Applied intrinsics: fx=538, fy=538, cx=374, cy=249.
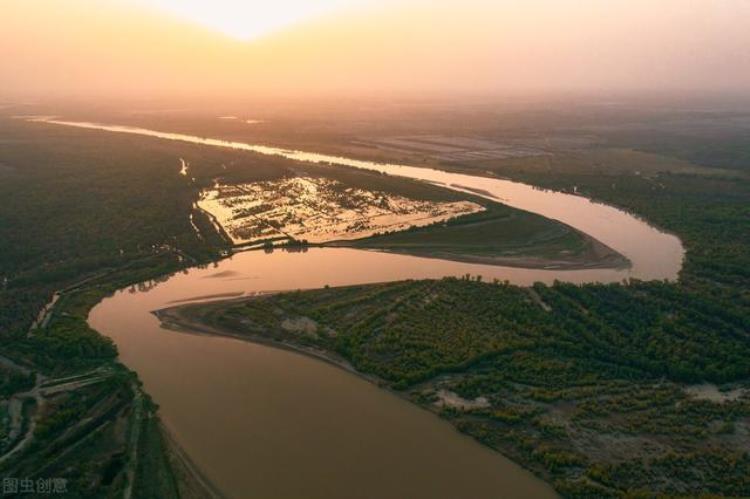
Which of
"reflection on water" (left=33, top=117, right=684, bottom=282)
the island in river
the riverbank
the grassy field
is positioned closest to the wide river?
the island in river

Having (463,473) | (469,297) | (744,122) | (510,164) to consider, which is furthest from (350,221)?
(744,122)

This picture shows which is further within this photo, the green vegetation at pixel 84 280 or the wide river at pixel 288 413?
the green vegetation at pixel 84 280

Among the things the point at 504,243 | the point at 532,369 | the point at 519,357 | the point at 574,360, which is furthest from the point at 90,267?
the point at 574,360

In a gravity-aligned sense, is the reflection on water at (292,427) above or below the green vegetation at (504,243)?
below

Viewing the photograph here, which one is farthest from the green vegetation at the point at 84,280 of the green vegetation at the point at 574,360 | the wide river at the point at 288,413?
the green vegetation at the point at 574,360

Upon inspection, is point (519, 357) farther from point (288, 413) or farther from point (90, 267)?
point (90, 267)

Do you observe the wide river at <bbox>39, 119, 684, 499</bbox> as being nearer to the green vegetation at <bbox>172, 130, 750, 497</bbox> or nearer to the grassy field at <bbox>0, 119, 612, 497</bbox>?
the green vegetation at <bbox>172, 130, 750, 497</bbox>

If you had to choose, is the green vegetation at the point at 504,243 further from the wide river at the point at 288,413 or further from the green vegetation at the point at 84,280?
the green vegetation at the point at 84,280

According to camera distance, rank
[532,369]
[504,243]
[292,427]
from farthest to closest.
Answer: [504,243] < [532,369] < [292,427]

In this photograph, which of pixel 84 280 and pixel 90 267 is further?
pixel 90 267
